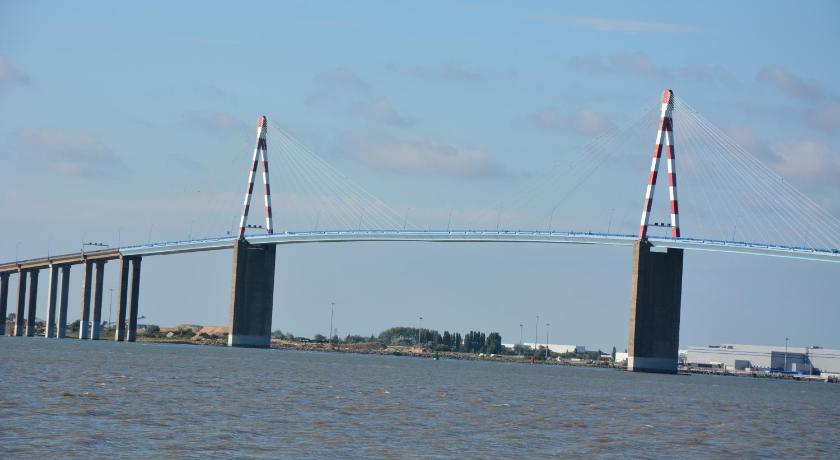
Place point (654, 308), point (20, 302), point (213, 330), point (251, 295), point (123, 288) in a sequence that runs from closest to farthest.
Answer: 1. point (654, 308)
2. point (251, 295)
3. point (123, 288)
4. point (20, 302)
5. point (213, 330)

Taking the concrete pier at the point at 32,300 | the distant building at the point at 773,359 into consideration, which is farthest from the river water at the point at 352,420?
the distant building at the point at 773,359

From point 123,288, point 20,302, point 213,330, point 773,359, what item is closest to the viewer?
point 123,288

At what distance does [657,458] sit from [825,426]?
1795cm

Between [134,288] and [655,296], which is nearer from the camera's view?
[655,296]

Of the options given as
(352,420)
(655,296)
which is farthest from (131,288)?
(352,420)

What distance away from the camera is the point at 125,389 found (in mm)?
43312

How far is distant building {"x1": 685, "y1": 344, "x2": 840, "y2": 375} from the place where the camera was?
168 meters

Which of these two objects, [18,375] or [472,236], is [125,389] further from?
[472,236]

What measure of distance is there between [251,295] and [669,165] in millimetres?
40805

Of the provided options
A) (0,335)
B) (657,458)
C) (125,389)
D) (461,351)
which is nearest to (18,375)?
(125,389)

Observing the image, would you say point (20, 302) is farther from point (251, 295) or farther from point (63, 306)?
point (251, 295)

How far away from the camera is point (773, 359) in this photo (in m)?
170

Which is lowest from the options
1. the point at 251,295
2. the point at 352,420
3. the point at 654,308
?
the point at 352,420

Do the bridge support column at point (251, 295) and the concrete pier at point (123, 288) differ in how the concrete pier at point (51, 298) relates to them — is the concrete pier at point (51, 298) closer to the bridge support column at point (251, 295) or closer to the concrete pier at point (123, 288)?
the concrete pier at point (123, 288)
